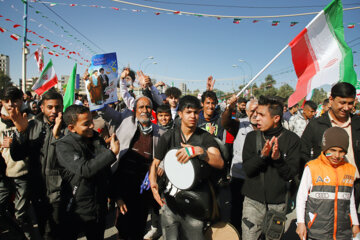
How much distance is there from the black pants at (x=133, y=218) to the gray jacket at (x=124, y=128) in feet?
1.49

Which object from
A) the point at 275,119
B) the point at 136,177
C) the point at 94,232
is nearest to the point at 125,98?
the point at 136,177

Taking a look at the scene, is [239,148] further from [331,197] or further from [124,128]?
[124,128]

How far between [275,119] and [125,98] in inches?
93.4

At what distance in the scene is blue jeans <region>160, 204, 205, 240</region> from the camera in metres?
2.28

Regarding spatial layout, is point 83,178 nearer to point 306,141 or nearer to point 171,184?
point 171,184

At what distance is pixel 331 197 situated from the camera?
2223 mm

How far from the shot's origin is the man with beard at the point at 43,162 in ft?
8.86

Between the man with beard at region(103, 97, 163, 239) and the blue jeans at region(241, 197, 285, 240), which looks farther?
the man with beard at region(103, 97, 163, 239)

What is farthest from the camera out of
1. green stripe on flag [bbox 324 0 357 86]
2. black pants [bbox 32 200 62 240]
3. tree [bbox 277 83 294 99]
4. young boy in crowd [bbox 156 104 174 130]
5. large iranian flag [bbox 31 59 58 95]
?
tree [bbox 277 83 294 99]

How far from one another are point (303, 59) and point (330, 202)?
2520 millimetres

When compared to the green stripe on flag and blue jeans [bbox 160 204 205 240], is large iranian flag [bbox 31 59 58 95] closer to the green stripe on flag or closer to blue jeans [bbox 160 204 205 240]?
blue jeans [bbox 160 204 205 240]

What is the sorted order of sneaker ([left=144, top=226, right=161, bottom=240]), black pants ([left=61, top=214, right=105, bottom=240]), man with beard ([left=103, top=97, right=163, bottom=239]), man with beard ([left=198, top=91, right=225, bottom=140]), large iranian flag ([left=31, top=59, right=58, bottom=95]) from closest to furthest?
black pants ([left=61, top=214, right=105, bottom=240]) < man with beard ([left=103, top=97, right=163, bottom=239]) < sneaker ([left=144, top=226, right=161, bottom=240]) < man with beard ([left=198, top=91, right=225, bottom=140]) < large iranian flag ([left=31, top=59, right=58, bottom=95])

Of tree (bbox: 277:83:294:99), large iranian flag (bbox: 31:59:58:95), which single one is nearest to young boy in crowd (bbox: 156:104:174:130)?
large iranian flag (bbox: 31:59:58:95)

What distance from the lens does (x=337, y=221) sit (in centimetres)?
220
